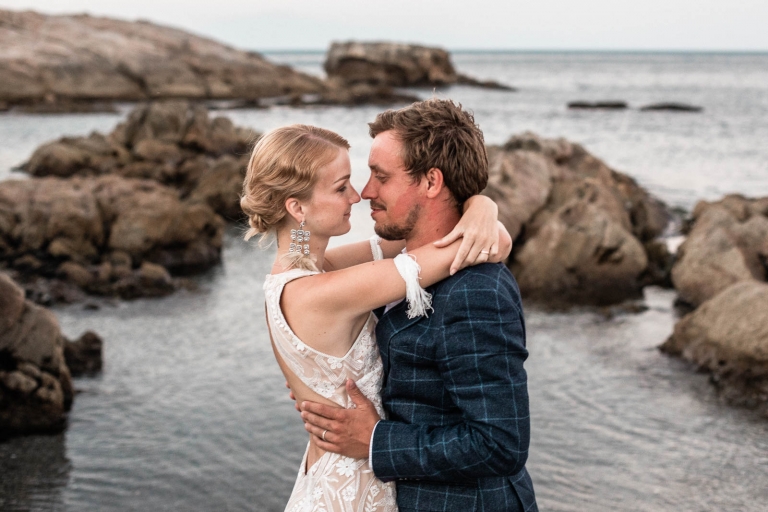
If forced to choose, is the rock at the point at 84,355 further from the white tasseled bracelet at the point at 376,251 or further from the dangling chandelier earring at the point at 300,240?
the dangling chandelier earring at the point at 300,240

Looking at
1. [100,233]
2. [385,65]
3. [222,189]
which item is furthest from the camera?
[385,65]

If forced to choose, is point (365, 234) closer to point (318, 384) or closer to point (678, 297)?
point (678, 297)

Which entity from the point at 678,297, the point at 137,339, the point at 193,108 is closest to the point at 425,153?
the point at 137,339

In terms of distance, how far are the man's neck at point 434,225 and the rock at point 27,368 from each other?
19.2ft

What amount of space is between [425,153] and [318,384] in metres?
0.87

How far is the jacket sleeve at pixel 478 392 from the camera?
2480mm

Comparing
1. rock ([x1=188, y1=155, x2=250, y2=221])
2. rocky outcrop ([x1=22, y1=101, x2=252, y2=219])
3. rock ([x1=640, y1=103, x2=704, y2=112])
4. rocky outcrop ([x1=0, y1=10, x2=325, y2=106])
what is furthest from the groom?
rock ([x1=640, y1=103, x2=704, y2=112])

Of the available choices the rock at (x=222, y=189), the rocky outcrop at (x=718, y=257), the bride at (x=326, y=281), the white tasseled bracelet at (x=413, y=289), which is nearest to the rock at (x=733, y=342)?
the rocky outcrop at (x=718, y=257)

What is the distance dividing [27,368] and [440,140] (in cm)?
623

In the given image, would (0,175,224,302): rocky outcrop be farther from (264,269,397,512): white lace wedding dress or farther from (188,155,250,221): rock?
(264,269,397,512): white lace wedding dress

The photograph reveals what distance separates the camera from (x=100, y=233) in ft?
47.3

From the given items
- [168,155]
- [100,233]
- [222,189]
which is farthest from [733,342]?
[168,155]

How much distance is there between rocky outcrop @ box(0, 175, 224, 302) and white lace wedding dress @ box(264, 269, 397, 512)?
33.5ft

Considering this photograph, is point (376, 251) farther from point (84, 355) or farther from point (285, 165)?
point (84, 355)
